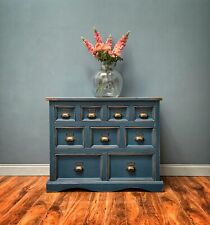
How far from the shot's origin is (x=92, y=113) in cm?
246

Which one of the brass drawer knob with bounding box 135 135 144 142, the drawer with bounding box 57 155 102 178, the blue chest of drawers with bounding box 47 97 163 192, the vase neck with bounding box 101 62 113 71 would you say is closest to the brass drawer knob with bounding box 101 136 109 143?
the blue chest of drawers with bounding box 47 97 163 192

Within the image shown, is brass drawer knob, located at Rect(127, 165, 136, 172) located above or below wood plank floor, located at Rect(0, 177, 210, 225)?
above

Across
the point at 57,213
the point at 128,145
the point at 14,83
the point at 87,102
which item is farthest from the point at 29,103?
the point at 57,213

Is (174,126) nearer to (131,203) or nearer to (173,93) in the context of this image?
(173,93)

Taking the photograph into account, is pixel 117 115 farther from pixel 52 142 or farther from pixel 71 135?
pixel 52 142

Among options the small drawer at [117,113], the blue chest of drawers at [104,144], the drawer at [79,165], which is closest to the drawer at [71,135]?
the blue chest of drawers at [104,144]

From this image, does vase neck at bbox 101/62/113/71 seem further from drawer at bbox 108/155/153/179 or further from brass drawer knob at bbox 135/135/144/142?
drawer at bbox 108/155/153/179

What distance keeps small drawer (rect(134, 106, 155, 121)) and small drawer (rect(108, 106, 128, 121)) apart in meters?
0.09

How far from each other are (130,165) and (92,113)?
0.55 meters

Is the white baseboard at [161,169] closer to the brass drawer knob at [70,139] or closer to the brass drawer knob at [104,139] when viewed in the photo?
the brass drawer knob at [70,139]

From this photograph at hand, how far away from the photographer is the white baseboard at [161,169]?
9.77ft

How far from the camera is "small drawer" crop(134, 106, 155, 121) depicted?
8.09 feet

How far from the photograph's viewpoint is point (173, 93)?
3.00 m

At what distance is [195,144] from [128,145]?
0.90 m
